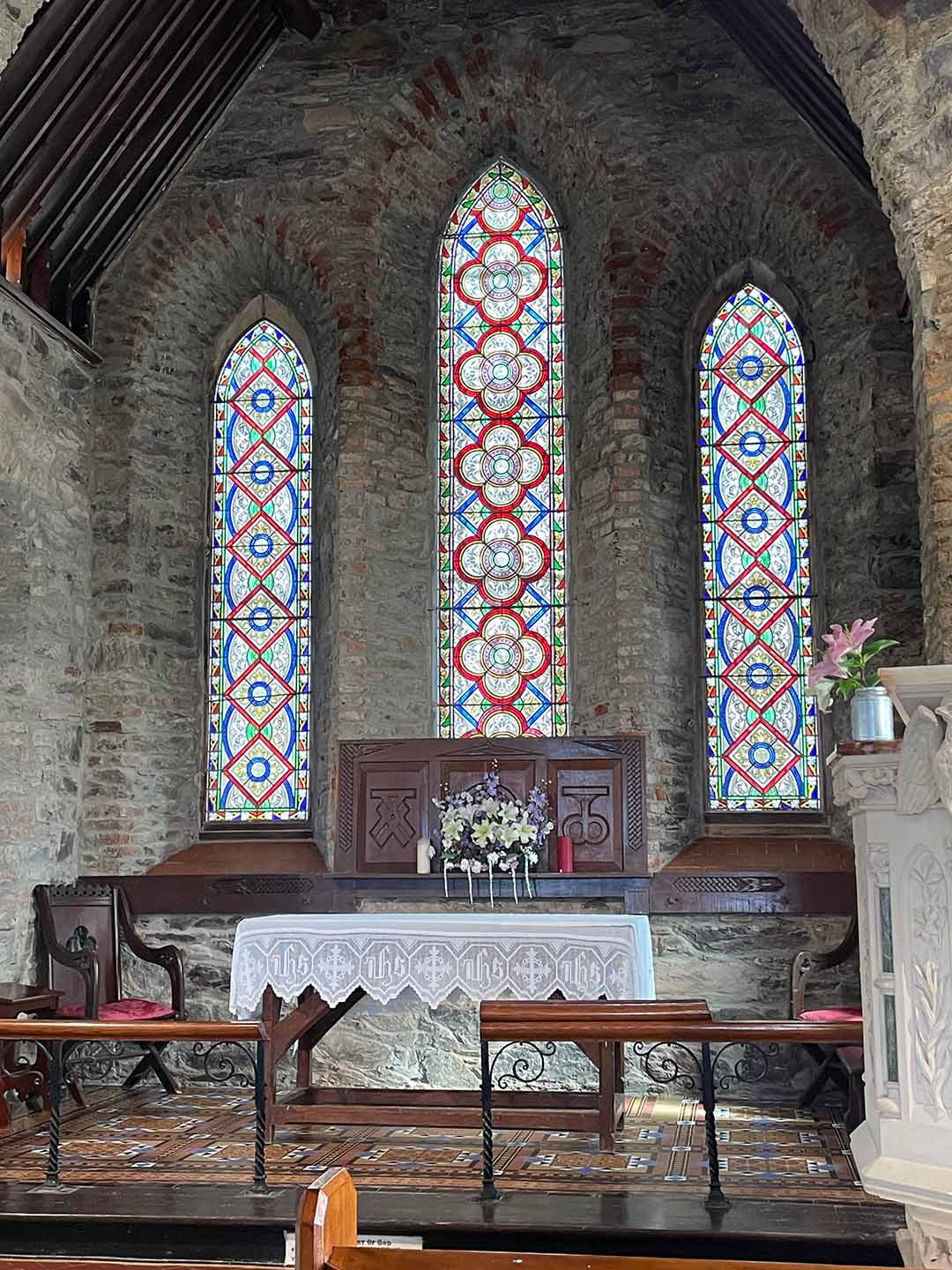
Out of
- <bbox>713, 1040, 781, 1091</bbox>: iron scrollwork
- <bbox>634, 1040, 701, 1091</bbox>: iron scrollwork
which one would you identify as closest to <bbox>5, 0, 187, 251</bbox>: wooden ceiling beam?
<bbox>634, 1040, 701, 1091</bbox>: iron scrollwork

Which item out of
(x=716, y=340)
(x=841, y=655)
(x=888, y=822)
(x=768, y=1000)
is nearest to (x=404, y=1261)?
(x=888, y=822)

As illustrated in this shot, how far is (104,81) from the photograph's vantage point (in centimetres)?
754

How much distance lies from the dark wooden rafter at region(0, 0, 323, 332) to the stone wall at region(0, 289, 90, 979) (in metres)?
0.48

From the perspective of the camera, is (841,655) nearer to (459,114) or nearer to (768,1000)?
(768,1000)

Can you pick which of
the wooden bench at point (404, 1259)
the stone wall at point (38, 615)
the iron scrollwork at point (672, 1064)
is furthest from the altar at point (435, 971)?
the wooden bench at point (404, 1259)

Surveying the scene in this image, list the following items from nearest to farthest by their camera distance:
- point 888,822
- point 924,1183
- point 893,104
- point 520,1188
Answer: point 924,1183, point 888,822, point 520,1188, point 893,104

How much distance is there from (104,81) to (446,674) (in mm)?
3821

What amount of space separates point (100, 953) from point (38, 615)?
1895mm

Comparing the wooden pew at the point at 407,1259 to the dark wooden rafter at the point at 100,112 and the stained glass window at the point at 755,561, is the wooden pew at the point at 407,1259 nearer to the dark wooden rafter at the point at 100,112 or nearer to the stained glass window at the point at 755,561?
the dark wooden rafter at the point at 100,112

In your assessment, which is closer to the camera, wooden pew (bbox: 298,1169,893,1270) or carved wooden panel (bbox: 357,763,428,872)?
wooden pew (bbox: 298,1169,893,1270)

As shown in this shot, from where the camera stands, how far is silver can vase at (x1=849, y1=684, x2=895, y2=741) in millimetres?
3541

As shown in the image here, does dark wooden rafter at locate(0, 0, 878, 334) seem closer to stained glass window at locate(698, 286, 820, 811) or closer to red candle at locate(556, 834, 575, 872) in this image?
stained glass window at locate(698, 286, 820, 811)

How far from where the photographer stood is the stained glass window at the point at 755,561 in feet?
27.3

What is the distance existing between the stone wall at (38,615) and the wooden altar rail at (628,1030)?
358 cm
